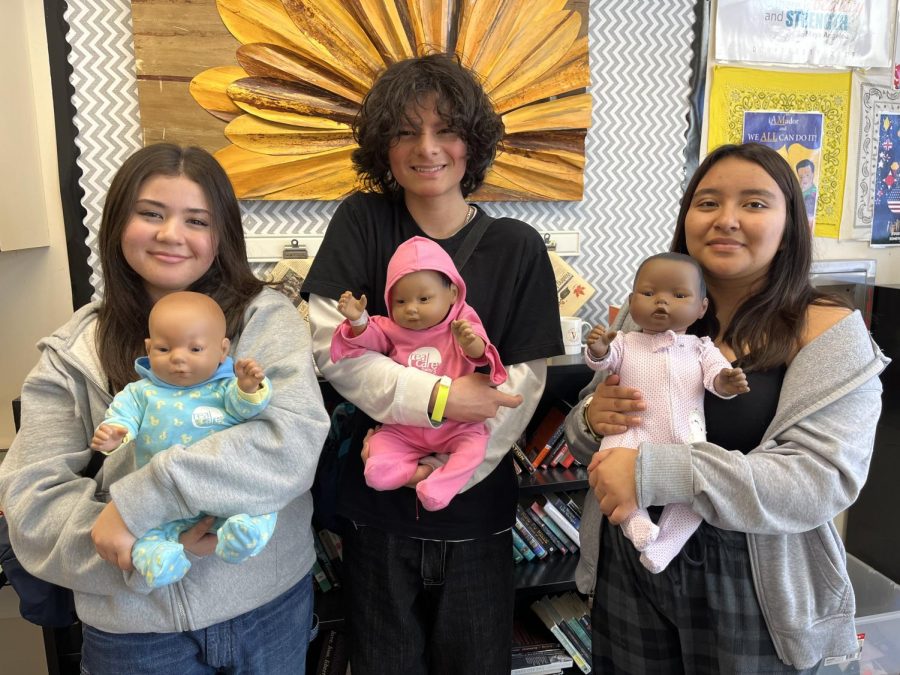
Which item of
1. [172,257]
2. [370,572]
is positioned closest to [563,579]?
Result: [370,572]

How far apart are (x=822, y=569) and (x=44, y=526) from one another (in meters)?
1.35

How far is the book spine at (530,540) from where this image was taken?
73.1 inches

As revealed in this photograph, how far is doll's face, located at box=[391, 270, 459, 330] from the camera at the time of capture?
1049 mm

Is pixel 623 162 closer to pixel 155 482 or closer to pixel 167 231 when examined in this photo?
pixel 167 231

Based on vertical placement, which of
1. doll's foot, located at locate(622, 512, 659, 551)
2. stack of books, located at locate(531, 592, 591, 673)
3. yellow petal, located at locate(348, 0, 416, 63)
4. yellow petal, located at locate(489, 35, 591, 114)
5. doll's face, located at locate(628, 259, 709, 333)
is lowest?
stack of books, located at locate(531, 592, 591, 673)

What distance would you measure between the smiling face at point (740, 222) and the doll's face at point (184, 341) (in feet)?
3.06

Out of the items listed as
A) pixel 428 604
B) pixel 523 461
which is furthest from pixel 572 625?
pixel 428 604

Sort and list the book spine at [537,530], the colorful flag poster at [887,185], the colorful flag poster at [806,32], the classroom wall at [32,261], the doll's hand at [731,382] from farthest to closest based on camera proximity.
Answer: the colorful flag poster at [887,185]
the colorful flag poster at [806,32]
the book spine at [537,530]
the classroom wall at [32,261]
the doll's hand at [731,382]

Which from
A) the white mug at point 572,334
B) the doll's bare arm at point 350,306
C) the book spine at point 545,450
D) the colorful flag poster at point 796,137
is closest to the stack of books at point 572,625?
the book spine at point 545,450

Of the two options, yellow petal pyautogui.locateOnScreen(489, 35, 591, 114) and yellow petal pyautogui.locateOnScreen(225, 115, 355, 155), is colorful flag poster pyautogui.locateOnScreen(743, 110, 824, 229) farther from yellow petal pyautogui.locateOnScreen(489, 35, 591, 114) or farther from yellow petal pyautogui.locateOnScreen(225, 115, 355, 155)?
yellow petal pyautogui.locateOnScreen(225, 115, 355, 155)

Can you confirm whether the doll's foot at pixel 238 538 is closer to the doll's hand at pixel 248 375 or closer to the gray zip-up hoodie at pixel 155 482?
the gray zip-up hoodie at pixel 155 482

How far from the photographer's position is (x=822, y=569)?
103 centimetres

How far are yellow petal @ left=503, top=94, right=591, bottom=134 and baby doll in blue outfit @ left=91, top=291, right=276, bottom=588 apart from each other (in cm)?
134

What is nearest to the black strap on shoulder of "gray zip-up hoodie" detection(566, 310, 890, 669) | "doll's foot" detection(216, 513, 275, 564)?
"gray zip-up hoodie" detection(566, 310, 890, 669)
